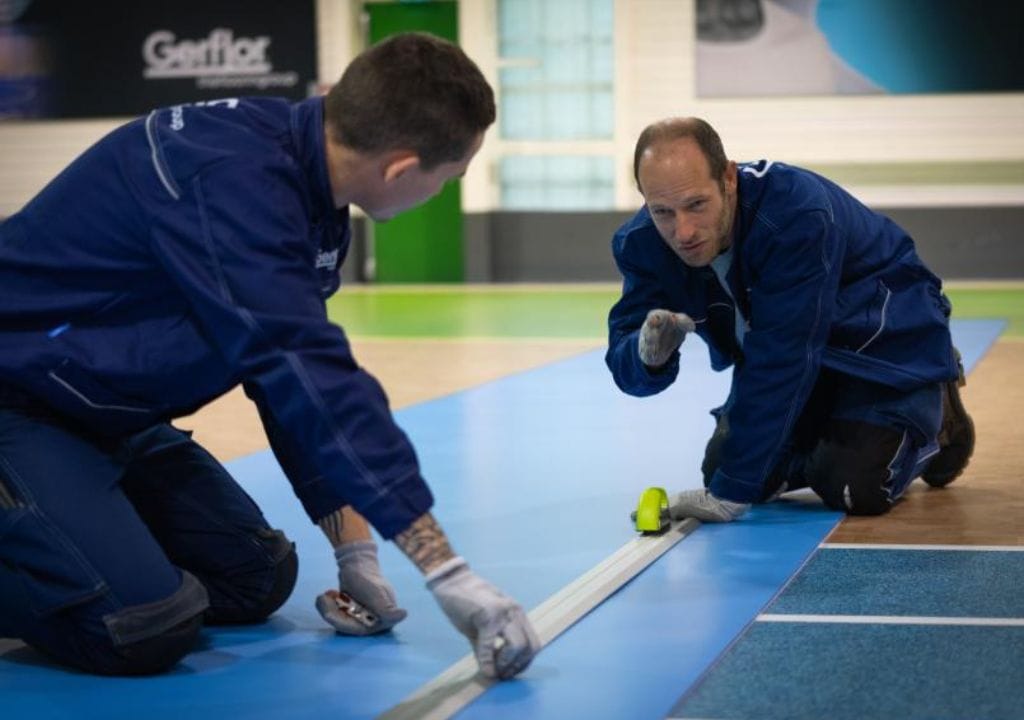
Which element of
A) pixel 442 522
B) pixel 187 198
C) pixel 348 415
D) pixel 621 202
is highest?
pixel 187 198

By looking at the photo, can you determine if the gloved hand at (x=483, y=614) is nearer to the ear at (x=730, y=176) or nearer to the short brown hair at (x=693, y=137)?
the short brown hair at (x=693, y=137)

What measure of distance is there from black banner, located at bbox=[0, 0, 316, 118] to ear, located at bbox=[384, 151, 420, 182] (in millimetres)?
13623

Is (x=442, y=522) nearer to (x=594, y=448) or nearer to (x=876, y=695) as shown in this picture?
(x=594, y=448)

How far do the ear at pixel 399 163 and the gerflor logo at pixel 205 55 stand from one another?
45.2 feet

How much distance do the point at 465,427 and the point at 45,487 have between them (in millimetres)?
3398

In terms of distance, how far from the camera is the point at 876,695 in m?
2.89

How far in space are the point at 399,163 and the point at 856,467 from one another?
6.90ft

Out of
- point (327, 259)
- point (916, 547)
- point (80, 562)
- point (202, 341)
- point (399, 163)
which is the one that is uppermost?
point (399, 163)

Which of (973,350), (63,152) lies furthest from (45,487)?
(63,152)

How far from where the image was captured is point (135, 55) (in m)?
16.6

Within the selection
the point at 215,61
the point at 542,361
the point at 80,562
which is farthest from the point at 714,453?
the point at 215,61

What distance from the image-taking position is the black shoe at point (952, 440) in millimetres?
4922

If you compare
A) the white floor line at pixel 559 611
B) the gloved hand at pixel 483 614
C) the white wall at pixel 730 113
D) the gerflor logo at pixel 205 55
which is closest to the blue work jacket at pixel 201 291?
the gloved hand at pixel 483 614

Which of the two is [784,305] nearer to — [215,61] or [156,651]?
[156,651]
